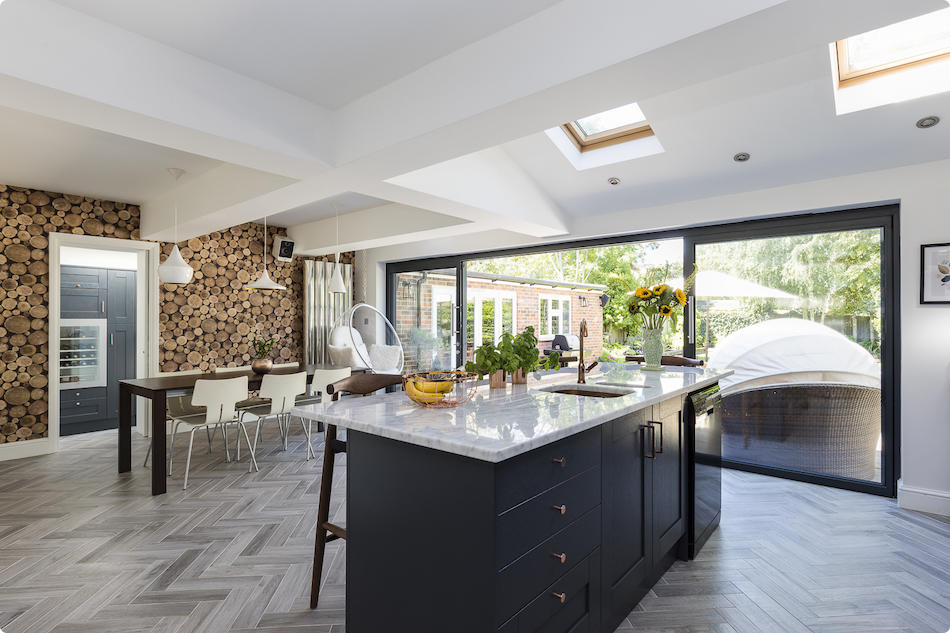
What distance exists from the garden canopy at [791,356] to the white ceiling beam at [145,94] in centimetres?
364

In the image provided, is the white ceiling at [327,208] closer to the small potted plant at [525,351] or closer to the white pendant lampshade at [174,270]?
the white pendant lampshade at [174,270]

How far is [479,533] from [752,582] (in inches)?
72.1

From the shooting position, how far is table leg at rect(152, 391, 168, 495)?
11.7 feet

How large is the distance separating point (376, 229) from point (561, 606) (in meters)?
4.74

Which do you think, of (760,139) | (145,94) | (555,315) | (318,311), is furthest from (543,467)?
(555,315)

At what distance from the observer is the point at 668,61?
72.3 inches

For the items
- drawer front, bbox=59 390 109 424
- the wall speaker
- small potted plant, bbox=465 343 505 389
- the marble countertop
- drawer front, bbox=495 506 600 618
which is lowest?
drawer front, bbox=59 390 109 424

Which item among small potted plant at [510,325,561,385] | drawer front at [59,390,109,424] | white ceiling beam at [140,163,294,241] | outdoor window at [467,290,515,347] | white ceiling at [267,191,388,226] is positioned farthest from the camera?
outdoor window at [467,290,515,347]

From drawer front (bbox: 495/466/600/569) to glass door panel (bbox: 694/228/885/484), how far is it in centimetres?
303

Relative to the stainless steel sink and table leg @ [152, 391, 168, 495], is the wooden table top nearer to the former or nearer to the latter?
table leg @ [152, 391, 168, 495]

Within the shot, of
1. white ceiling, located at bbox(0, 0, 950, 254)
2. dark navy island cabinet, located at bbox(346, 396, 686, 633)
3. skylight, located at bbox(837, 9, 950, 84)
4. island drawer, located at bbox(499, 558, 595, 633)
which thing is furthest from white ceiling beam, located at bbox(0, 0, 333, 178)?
skylight, located at bbox(837, 9, 950, 84)

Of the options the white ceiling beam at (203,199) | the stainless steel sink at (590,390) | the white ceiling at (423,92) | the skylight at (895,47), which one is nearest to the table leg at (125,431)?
the white ceiling beam at (203,199)

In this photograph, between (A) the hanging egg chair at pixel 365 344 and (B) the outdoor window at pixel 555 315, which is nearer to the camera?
(A) the hanging egg chair at pixel 365 344

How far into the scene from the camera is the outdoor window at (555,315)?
9.31 m
